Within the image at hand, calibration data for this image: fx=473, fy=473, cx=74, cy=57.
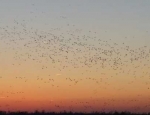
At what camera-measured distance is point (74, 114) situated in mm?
99688

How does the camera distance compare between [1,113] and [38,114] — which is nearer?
[1,113]

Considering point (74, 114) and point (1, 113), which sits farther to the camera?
point (74, 114)

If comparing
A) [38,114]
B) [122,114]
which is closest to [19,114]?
[38,114]

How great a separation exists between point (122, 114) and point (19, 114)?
21.1 metres

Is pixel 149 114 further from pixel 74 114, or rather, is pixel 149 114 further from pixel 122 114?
pixel 74 114

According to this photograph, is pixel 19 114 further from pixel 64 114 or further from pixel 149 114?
pixel 149 114

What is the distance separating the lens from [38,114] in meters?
102

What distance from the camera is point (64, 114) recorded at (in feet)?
325

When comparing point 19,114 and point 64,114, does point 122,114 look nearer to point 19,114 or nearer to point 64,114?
point 64,114

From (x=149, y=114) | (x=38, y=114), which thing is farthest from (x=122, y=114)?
(x=38, y=114)

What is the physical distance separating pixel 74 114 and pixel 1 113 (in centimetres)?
1674

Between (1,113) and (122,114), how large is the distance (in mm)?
24331

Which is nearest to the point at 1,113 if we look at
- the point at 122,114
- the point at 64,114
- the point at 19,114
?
the point at 19,114

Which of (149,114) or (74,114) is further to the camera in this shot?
(74,114)
